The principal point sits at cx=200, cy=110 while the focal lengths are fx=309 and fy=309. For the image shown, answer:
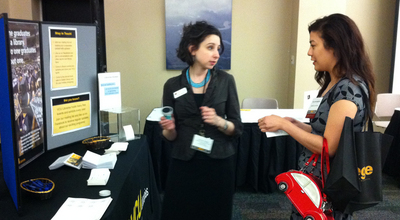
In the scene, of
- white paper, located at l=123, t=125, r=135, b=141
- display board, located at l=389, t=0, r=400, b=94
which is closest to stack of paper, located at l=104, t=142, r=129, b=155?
white paper, located at l=123, t=125, r=135, b=141

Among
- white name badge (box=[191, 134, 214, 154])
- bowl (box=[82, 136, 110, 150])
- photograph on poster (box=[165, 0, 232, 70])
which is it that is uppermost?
photograph on poster (box=[165, 0, 232, 70])

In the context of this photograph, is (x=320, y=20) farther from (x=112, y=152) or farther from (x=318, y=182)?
(x=112, y=152)

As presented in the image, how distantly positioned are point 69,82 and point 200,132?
0.72 meters

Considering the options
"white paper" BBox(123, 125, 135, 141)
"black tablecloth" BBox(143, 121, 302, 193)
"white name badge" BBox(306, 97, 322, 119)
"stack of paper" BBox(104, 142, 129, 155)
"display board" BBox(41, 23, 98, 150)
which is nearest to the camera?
"white name badge" BBox(306, 97, 322, 119)

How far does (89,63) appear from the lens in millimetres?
1702

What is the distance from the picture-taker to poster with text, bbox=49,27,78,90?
1482 millimetres

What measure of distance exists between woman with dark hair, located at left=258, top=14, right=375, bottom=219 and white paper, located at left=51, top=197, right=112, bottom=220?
789mm

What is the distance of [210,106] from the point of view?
1.52 m

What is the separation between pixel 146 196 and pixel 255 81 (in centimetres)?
320

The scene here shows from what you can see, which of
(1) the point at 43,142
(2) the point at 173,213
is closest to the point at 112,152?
(1) the point at 43,142

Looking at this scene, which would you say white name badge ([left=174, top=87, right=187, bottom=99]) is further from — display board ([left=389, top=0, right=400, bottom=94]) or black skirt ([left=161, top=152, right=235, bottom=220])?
display board ([left=389, top=0, right=400, bottom=94])

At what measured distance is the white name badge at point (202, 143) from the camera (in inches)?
58.8

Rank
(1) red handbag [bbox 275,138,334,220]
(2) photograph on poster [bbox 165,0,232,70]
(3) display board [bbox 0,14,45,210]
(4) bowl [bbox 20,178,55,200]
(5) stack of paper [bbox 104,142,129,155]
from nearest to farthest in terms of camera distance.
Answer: (3) display board [bbox 0,14,45,210] < (4) bowl [bbox 20,178,55,200] < (1) red handbag [bbox 275,138,334,220] < (5) stack of paper [bbox 104,142,129,155] < (2) photograph on poster [bbox 165,0,232,70]

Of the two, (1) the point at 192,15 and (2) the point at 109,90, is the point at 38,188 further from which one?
(1) the point at 192,15
